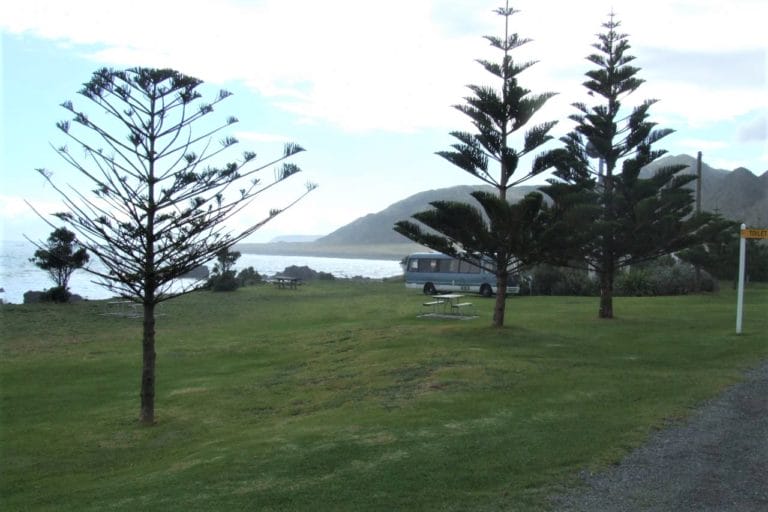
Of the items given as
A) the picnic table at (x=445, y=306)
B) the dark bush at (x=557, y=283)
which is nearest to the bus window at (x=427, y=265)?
the dark bush at (x=557, y=283)

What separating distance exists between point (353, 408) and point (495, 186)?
7540 mm

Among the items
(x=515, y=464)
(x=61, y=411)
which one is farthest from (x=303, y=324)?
(x=515, y=464)

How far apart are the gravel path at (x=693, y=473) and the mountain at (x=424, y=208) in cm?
4801

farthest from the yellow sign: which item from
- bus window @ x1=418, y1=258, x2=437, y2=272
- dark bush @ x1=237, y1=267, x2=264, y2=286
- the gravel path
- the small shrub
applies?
dark bush @ x1=237, y1=267, x2=264, y2=286

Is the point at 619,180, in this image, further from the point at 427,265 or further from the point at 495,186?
the point at 427,265

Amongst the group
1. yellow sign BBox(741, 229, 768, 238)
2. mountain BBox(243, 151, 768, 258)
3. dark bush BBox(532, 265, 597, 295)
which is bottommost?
dark bush BBox(532, 265, 597, 295)

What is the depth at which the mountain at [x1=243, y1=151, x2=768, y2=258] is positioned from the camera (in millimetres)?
68562

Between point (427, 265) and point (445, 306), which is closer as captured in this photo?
point (445, 306)

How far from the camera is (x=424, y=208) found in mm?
65875

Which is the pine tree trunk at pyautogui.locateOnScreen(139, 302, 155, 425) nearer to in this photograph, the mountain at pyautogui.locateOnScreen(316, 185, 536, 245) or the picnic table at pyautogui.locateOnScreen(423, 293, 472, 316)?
the picnic table at pyautogui.locateOnScreen(423, 293, 472, 316)

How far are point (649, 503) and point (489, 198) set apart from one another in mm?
9385

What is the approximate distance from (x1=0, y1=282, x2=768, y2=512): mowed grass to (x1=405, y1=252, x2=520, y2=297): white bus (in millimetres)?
11229

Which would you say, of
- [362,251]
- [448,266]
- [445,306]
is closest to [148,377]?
[445,306]

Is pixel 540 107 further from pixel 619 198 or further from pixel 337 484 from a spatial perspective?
pixel 337 484
